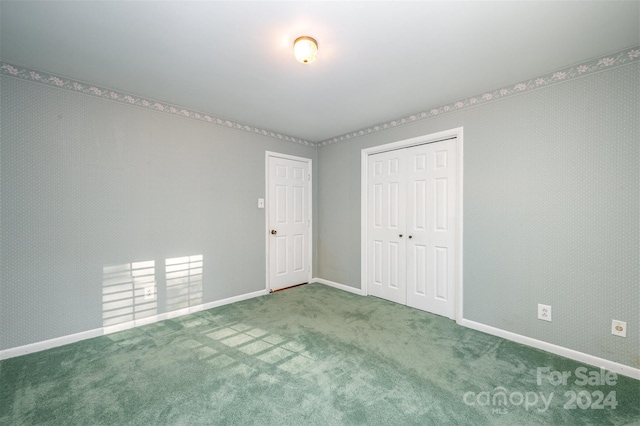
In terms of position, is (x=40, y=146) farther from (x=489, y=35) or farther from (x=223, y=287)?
(x=489, y=35)

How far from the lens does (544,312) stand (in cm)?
239

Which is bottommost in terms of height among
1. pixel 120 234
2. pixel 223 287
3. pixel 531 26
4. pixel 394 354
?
pixel 394 354

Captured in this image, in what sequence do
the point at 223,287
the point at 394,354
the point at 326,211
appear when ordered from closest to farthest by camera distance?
the point at 394,354
the point at 223,287
the point at 326,211

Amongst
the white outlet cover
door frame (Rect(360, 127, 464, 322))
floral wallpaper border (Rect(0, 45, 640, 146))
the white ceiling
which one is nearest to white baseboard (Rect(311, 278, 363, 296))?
door frame (Rect(360, 127, 464, 322))

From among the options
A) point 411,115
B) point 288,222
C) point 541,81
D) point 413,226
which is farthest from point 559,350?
point 288,222

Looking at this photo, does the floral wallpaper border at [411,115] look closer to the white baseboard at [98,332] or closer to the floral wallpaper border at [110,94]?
the floral wallpaper border at [110,94]

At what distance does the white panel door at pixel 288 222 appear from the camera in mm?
4129

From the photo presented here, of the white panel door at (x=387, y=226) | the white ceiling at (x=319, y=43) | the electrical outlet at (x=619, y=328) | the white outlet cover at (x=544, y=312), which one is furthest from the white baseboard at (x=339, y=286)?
the white ceiling at (x=319, y=43)

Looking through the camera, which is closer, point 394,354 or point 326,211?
point 394,354

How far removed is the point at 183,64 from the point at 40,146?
1502 millimetres

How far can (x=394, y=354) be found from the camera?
231 centimetres

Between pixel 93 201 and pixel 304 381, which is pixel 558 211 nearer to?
pixel 304 381

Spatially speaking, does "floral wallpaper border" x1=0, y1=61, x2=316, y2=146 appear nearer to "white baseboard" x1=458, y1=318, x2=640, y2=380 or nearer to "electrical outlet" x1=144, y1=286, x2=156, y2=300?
"electrical outlet" x1=144, y1=286, x2=156, y2=300

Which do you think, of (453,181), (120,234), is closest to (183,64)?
(120,234)
